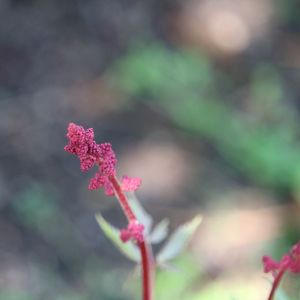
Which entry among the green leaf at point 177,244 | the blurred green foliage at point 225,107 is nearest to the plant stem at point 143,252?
the green leaf at point 177,244

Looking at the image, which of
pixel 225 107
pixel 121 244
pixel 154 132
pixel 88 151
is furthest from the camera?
pixel 225 107

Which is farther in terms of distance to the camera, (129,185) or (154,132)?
(154,132)

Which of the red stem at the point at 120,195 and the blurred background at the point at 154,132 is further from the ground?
the blurred background at the point at 154,132

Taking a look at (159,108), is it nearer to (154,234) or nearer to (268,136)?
(268,136)

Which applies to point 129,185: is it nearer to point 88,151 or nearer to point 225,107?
point 88,151

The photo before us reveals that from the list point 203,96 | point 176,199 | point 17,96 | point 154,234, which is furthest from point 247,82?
point 154,234

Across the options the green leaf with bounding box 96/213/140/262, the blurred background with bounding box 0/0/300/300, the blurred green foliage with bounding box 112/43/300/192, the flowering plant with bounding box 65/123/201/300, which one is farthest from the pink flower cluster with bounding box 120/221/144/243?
the blurred green foliage with bounding box 112/43/300/192

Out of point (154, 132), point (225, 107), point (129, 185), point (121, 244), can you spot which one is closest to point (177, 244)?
point (121, 244)

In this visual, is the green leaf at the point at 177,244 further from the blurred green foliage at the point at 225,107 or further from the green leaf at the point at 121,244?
the blurred green foliage at the point at 225,107
